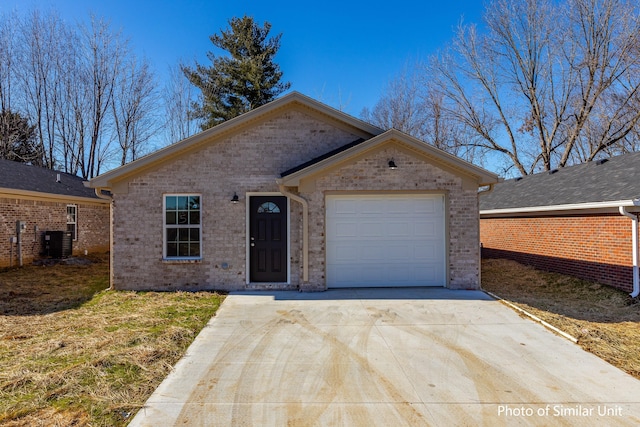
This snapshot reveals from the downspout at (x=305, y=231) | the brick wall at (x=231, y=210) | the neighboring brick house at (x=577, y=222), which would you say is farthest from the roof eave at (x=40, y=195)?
the neighboring brick house at (x=577, y=222)

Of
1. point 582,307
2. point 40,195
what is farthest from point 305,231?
point 40,195

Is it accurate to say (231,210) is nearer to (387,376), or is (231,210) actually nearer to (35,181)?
(387,376)

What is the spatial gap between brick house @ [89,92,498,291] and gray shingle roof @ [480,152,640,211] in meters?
3.17

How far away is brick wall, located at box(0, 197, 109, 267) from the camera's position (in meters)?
11.7

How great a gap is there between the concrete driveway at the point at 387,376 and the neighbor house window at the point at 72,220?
11.7 m

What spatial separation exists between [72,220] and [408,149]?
1386 cm

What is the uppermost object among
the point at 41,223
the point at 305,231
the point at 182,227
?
the point at 41,223

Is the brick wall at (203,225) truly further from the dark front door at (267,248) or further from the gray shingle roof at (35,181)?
the gray shingle roof at (35,181)

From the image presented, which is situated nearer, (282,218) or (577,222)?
(282,218)

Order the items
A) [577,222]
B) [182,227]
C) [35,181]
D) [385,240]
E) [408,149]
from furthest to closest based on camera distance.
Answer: [35,181], [577,222], [182,227], [385,240], [408,149]

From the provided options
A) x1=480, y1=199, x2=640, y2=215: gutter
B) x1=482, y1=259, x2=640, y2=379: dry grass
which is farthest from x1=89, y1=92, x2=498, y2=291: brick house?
x1=480, y1=199, x2=640, y2=215: gutter

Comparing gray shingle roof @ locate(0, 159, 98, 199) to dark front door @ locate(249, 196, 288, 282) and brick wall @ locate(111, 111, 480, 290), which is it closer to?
brick wall @ locate(111, 111, 480, 290)

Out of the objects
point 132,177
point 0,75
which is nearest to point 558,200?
point 132,177

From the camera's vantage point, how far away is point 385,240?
8477mm
